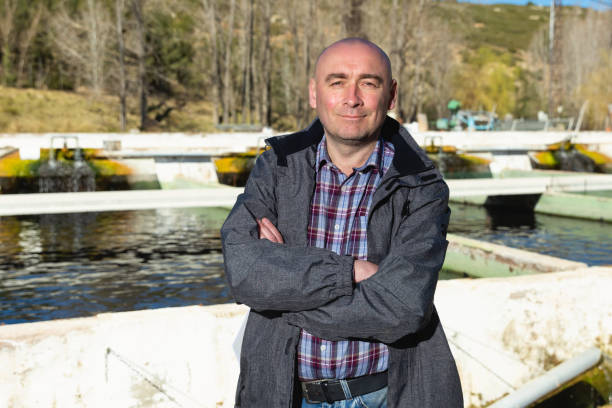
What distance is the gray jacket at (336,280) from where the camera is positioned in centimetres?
187

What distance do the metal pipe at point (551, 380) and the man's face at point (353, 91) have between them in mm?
2479

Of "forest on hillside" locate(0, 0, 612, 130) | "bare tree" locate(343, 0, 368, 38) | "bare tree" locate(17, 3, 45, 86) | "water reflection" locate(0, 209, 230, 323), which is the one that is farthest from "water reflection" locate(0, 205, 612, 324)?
"bare tree" locate(17, 3, 45, 86)

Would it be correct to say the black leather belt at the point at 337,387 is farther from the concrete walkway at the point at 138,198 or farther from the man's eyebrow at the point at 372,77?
the concrete walkway at the point at 138,198

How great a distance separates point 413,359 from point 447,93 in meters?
63.2

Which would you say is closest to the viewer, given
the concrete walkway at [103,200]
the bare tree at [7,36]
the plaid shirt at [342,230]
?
the plaid shirt at [342,230]

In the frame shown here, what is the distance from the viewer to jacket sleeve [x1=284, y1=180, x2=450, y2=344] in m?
1.86

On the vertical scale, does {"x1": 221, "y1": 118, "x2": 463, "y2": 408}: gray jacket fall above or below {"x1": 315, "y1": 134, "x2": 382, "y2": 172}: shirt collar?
below

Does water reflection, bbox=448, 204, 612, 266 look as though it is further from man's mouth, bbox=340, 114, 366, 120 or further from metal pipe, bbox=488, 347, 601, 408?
man's mouth, bbox=340, 114, 366, 120

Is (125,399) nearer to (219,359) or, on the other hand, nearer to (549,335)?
(219,359)

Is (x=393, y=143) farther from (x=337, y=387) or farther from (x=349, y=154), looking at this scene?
(x=337, y=387)

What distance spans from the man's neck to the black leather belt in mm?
675

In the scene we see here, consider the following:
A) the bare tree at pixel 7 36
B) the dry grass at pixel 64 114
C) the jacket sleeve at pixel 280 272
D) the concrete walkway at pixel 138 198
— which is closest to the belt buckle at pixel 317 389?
the jacket sleeve at pixel 280 272

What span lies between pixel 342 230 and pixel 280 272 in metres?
0.28

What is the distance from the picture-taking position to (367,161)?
2.09m
